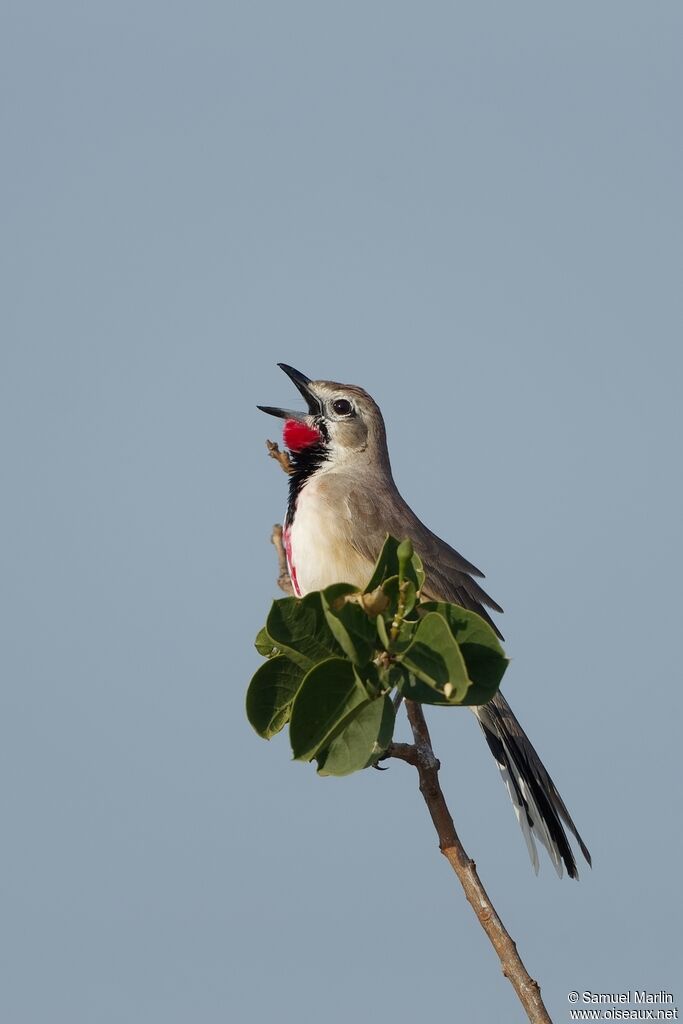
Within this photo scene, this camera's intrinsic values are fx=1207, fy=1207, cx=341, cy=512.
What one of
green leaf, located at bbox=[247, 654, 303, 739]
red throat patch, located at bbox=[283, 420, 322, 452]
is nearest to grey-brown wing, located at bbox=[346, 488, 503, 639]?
red throat patch, located at bbox=[283, 420, 322, 452]

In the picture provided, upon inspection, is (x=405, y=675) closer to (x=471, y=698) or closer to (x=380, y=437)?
(x=471, y=698)

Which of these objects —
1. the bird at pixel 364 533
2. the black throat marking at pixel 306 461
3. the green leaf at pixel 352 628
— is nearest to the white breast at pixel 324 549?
the bird at pixel 364 533

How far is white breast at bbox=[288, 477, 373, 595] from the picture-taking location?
5.92 m

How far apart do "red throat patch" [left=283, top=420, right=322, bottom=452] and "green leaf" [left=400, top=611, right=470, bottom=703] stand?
3859 mm

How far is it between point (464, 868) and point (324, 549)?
3039mm

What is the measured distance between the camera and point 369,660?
287 cm

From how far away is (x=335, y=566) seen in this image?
5.98 metres

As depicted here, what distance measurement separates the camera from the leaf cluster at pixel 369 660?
2777 mm

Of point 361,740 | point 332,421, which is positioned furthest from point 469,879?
point 332,421

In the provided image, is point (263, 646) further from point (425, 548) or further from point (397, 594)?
point (425, 548)

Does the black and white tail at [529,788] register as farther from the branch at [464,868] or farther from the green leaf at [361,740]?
the green leaf at [361,740]

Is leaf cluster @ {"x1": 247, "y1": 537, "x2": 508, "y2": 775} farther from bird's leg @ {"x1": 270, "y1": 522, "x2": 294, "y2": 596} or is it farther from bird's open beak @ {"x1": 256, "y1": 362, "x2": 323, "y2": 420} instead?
bird's open beak @ {"x1": 256, "y1": 362, "x2": 323, "y2": 420}

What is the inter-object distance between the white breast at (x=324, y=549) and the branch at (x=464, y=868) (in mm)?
2086

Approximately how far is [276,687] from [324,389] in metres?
3.84
